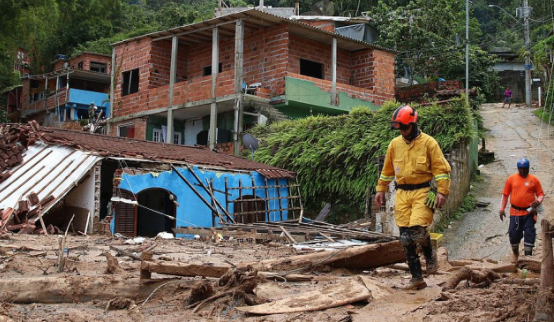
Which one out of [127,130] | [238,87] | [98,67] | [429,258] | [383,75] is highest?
[98,67]

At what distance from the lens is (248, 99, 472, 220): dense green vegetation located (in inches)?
779

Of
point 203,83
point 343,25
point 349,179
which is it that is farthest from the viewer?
point 343,25

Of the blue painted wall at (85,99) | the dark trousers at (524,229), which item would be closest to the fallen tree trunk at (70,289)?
the dark trousers at (524,229)

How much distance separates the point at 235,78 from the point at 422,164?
65.6ft

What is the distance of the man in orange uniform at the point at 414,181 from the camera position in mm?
6738

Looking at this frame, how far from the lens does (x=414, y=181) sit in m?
6.93

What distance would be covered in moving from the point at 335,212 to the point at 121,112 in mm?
14629

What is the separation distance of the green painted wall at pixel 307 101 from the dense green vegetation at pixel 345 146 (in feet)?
9.58

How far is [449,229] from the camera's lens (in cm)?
1755

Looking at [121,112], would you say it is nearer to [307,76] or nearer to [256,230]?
[307,76]

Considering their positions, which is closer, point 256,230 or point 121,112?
point 256,230


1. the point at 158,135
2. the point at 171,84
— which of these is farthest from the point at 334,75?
→ the point at 158,135

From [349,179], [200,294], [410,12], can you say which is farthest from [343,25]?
[200,294]

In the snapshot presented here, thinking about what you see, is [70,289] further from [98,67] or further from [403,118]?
[98,67]
